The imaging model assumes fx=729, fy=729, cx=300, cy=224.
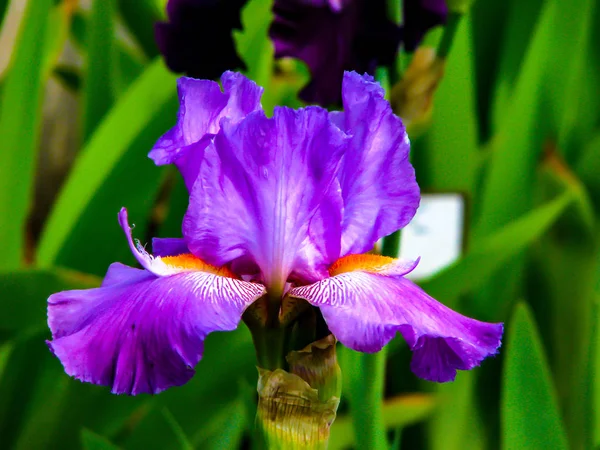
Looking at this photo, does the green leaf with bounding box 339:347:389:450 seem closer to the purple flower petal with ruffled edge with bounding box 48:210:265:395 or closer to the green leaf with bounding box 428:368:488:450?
the purple flower petal with ruffled edge with bounding box 48:210:265:395

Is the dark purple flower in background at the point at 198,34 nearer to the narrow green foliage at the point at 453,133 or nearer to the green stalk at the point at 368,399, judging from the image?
the green stalk at the point at 368,399

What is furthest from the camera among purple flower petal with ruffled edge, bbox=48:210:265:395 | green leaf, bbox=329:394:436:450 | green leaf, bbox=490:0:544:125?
green leaf, bbox=490:0:544:125

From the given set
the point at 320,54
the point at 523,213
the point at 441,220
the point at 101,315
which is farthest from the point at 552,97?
the point at 101,315

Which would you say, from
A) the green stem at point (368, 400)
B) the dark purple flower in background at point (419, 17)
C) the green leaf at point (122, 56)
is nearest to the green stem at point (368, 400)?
the green stem at point (368, 400)

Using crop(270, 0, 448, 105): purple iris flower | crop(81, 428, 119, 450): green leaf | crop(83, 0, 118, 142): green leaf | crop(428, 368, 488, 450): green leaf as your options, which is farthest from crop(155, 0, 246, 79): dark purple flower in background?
crop(428, 368, 488, 450): green leaf

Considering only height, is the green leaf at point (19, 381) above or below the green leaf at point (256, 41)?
below

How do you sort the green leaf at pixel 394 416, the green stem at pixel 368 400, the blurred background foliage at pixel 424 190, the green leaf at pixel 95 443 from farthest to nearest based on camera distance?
1. the green leaf at pixel 394 416
2. the blurred background foliage at pixel 424 190
3. the green leaf at pixel 95 443
4. the green stem at pixel 368 400

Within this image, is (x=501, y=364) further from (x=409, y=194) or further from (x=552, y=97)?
(x=409, y=194)
